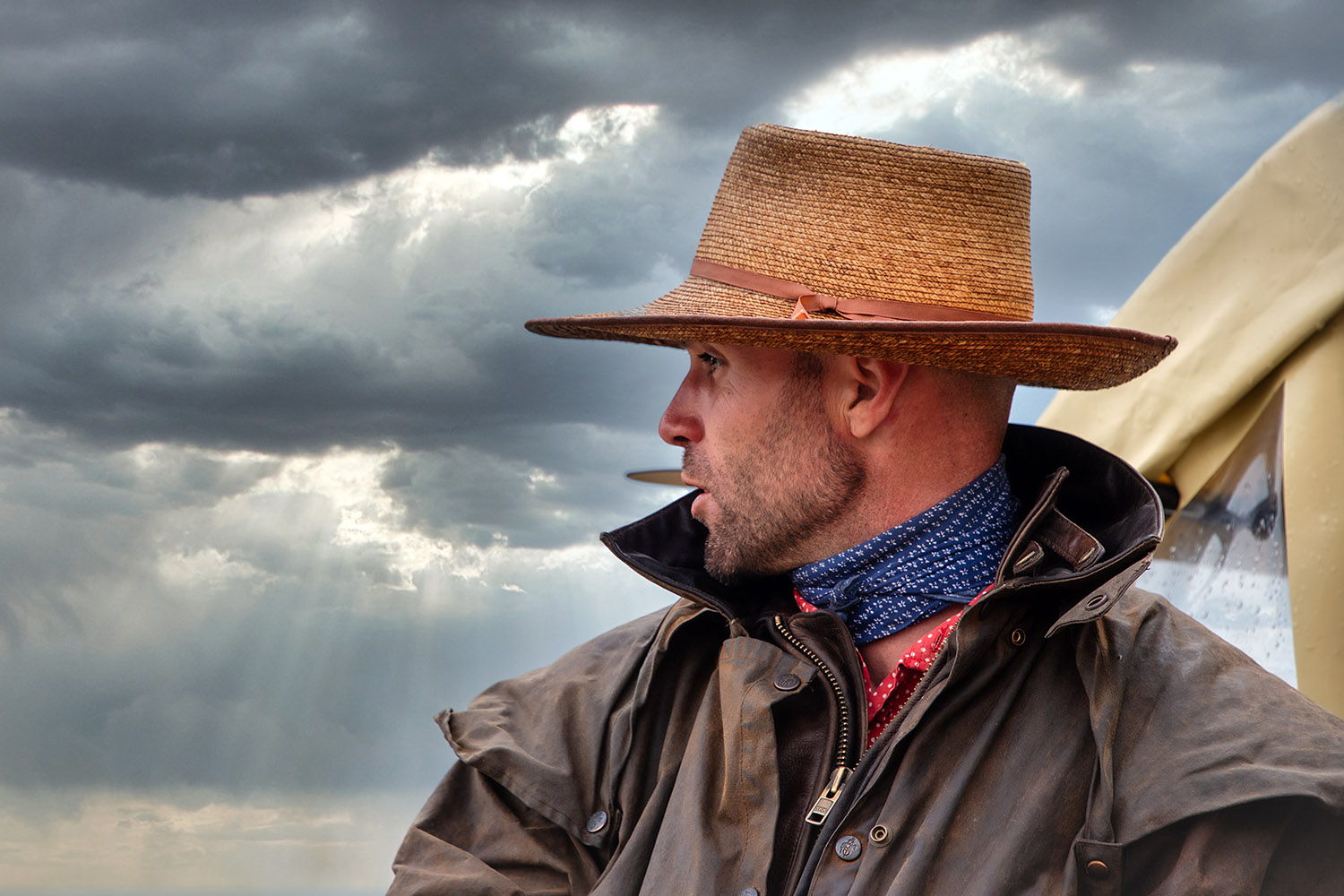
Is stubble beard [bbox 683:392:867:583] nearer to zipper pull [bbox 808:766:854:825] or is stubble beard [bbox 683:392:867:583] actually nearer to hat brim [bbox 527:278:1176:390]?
hat brim [bbox 527:278:1176:390]

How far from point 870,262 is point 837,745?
66cm

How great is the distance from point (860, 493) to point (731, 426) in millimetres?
208

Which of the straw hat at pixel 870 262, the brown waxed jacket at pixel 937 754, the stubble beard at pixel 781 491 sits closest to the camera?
the brown waxed jacket at pixel 937 754

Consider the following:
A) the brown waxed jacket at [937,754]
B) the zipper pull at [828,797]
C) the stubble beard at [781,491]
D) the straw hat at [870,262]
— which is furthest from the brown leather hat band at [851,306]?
the zipper pull at [828,797]

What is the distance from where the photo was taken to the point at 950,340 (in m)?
1.58

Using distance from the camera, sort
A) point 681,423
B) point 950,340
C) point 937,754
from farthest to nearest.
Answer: point 681,423 < point 950,340 < point 937,754

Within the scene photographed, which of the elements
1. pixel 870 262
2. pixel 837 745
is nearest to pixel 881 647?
pixel 837 745

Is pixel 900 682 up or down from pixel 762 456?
down

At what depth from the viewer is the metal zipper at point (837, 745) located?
150cm

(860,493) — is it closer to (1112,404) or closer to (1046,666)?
(1046,666)

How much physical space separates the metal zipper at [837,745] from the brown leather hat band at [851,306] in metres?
0.43

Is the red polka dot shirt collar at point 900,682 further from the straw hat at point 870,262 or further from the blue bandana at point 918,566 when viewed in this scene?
the straw hat at point 870,262

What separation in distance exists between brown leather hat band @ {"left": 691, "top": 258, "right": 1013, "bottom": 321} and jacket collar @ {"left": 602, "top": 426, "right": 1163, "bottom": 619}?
0.80 ft

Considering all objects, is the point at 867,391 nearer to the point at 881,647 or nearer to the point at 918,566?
the point at 918,566
